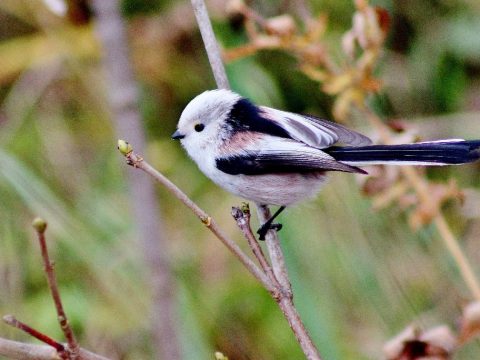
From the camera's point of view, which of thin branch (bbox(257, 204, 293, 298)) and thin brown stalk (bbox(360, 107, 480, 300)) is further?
thin brown stalk (bbox(360, 107, 480, 300))

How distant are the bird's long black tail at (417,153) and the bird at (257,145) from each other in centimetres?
2

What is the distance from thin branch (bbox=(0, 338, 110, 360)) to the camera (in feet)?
2.63

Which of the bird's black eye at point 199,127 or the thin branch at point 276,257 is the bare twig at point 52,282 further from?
the bird's black eye at point 199,127

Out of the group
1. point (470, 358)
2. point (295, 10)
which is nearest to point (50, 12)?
point (295, 10)

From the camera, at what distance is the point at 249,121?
1361 millimetres

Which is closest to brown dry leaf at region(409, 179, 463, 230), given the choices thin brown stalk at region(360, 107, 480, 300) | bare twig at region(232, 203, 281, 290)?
thin brown stalk at region(360, 107, 480, 300)

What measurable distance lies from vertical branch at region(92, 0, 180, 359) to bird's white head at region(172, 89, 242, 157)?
19cm

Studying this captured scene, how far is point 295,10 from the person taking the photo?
2.37m

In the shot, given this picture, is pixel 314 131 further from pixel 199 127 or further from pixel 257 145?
pixel 199 127

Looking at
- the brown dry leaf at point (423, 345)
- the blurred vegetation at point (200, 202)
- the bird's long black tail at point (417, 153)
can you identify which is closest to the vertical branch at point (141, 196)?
the blurred vegetation at point (200, 202)

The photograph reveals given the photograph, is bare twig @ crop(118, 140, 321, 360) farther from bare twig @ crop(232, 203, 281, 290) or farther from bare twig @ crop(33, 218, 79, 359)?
bare twig @ crop(33, 218, 79, 359)

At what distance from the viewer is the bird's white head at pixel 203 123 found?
133 cm

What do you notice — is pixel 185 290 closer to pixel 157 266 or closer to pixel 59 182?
pixel 157 266

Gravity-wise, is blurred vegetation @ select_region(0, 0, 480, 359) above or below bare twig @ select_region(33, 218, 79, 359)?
above
